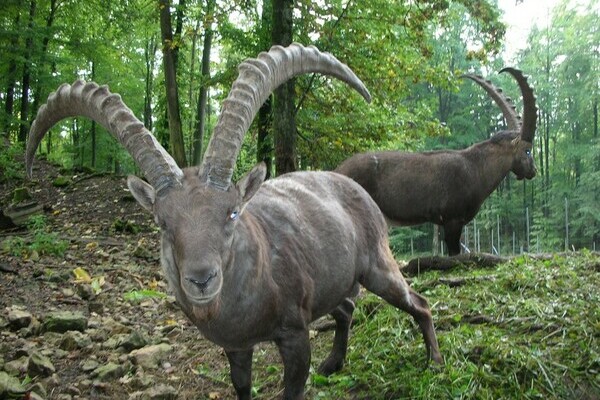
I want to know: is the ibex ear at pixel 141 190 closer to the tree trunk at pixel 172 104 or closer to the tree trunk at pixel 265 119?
the tree trunk at pixel 265 119

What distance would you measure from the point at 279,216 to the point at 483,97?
44843 mm

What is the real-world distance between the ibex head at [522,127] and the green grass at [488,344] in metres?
3.57

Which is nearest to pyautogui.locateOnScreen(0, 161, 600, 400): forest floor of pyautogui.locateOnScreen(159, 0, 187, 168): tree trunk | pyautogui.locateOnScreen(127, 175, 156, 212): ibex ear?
pyautogui.locateOnScreen(127, 175, 156, 212): ibex ear

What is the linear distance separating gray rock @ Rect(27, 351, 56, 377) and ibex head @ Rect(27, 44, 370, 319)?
2139 mm

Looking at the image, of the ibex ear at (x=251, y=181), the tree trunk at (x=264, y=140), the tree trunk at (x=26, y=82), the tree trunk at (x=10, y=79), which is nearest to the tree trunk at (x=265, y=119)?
the tree trunk at (x=264, y=140)

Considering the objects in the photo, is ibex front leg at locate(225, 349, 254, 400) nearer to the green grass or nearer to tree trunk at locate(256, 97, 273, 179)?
the green grass

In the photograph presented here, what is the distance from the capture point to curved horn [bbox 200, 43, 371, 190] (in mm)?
3777

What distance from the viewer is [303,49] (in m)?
4.86

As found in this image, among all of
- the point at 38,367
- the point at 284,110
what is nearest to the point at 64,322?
the point at 38,367

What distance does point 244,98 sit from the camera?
4.07m

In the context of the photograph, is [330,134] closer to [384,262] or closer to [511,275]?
[511,275]

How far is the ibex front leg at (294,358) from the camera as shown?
411 cm

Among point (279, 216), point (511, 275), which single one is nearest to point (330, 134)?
point (511, 275)

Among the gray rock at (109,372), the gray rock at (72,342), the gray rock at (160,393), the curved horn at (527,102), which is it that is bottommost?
the gray rock at (160,393)
